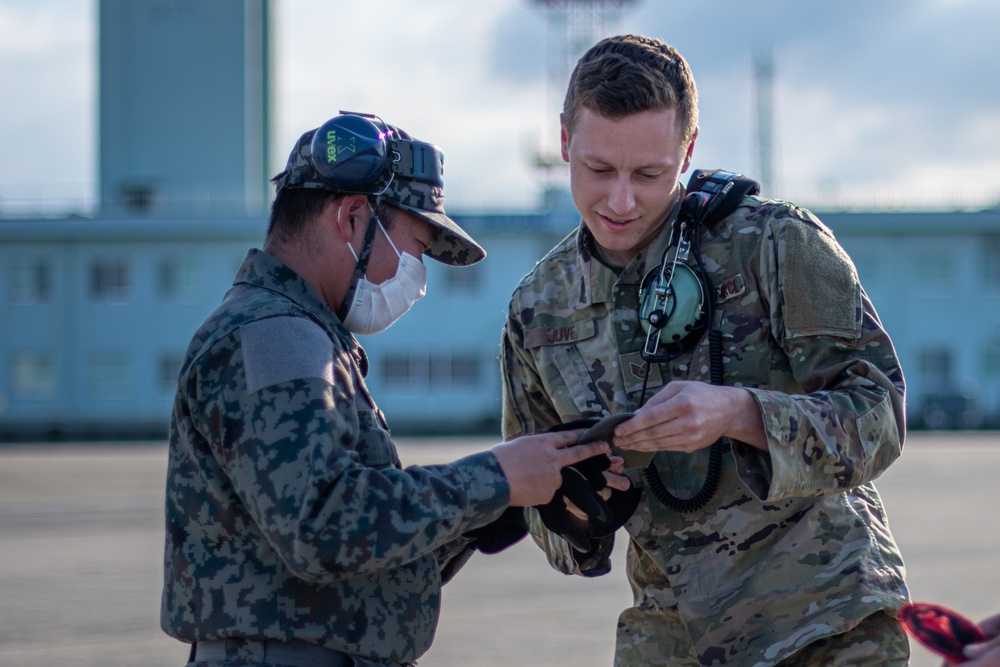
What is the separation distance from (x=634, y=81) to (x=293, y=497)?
1.35 meters

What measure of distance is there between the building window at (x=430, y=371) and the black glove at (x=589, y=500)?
1571 inches

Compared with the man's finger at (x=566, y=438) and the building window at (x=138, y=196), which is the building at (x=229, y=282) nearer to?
the building window at (x=138, y=196)

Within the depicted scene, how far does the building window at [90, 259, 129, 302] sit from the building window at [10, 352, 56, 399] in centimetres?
282

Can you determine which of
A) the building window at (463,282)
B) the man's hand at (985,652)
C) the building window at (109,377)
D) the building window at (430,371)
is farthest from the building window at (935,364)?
the man's hand at (985,652)

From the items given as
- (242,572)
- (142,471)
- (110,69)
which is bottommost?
(142,471)

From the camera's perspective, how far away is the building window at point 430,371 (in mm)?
43469

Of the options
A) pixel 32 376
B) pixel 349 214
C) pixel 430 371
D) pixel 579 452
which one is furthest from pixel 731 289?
pixel 32 376

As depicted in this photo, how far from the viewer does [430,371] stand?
43500 millimetres

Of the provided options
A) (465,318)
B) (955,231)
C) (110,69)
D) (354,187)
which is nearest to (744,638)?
(354,187)

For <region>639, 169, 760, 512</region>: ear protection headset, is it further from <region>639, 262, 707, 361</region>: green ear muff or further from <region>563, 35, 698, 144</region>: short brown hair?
<region>563, 35, 698, 144</region>: short brown hair

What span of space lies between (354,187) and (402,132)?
0.27m

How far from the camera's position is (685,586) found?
10.7 ft

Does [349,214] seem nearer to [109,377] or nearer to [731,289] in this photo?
[731,289]

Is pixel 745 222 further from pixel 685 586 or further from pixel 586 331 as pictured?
pixel 685 586
